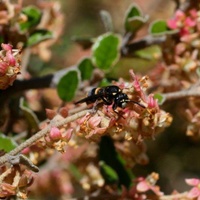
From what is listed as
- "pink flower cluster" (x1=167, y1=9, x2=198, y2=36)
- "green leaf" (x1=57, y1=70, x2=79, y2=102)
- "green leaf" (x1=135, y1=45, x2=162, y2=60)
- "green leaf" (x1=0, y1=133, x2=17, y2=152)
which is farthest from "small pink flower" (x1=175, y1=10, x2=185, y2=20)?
"green leaf" (x1=0, y1=133, x2=17, y2=152)

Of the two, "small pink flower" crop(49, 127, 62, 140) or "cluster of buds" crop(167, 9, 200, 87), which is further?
"cluster of buds" crop(167, 9, 200, 87)

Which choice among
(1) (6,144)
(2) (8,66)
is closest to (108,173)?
(1) (6,144)

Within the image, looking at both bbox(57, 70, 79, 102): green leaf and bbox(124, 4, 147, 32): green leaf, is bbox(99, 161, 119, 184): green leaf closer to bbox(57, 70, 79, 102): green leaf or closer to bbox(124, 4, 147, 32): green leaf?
bbox(57, 70, 79, 102): green leaf

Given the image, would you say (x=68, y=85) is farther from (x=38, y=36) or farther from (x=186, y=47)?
(x=186, y=47)

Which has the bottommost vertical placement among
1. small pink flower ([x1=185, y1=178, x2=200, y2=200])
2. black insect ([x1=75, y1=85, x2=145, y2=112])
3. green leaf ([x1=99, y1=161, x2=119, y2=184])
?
green leaf ([x1=99, y1=161, x2=119, y2=184])

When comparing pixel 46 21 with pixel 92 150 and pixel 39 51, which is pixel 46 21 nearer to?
pixel 39 51

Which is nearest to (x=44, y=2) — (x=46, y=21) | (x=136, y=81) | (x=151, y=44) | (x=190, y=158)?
(x=46, y=21)
